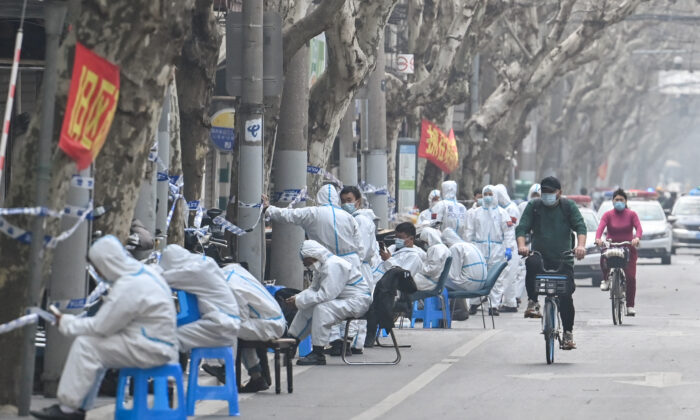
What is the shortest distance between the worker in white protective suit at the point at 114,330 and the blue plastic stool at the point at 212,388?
142 centimetres

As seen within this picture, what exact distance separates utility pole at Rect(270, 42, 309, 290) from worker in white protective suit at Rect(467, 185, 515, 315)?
245 inches

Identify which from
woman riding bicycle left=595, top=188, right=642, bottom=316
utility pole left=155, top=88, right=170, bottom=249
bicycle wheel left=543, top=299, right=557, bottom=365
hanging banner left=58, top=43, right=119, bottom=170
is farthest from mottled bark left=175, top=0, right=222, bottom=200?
woman riding bicycle left=595, top=188, right=642, bottom=316

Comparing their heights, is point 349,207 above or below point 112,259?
above

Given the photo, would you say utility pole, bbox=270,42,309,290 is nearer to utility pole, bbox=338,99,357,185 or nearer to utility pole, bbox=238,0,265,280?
utility pole, bbox=238,0,265,280

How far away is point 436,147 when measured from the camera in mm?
31578

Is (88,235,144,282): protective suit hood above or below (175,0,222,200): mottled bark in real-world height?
below

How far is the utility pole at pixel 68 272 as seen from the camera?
38.7 feet

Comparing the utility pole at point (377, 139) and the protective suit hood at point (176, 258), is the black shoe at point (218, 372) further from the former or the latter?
the utility pole at point (377, 139)

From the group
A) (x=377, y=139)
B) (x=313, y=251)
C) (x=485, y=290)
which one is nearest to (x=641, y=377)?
(x=313, y=251)

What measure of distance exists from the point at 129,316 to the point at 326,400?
2.98 meters

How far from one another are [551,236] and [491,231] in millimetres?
9316

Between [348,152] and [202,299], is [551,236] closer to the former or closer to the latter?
[202,299]

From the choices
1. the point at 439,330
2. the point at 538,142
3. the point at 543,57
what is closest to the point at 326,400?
the point at 439,330

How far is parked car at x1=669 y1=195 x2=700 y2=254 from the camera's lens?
45.8 metres
